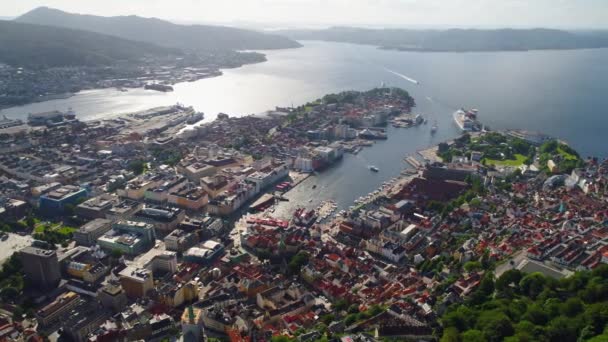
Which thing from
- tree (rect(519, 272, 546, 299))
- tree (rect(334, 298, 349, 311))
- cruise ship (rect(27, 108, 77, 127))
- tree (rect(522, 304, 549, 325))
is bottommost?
cruise ship (rect(27, 108, 77, 127))

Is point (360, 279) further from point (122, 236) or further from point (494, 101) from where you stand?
point (494, 101)

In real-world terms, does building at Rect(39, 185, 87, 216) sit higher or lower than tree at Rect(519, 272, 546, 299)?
lower

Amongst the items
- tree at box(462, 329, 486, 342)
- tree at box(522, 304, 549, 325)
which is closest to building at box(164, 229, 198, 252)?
tree at box(462, 329, 486, 342)

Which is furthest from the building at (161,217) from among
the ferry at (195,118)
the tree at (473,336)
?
the ferry at (195,118)

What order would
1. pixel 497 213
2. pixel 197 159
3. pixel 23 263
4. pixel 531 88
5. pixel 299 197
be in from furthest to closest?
1. pixel 531 88
2. pixel 197 159
3. pixel 299 197
4. pixel 497 213
5. pixel 23 263

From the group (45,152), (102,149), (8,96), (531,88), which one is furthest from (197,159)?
(531,88)

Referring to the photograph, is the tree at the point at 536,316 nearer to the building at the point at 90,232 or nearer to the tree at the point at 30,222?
the building at the point at 90,232

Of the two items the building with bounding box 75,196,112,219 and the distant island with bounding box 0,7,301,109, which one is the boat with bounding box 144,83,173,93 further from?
the building with bounding box 75,196,112,219

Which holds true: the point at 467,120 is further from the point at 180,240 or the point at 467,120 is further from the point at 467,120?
the point at 180,240
